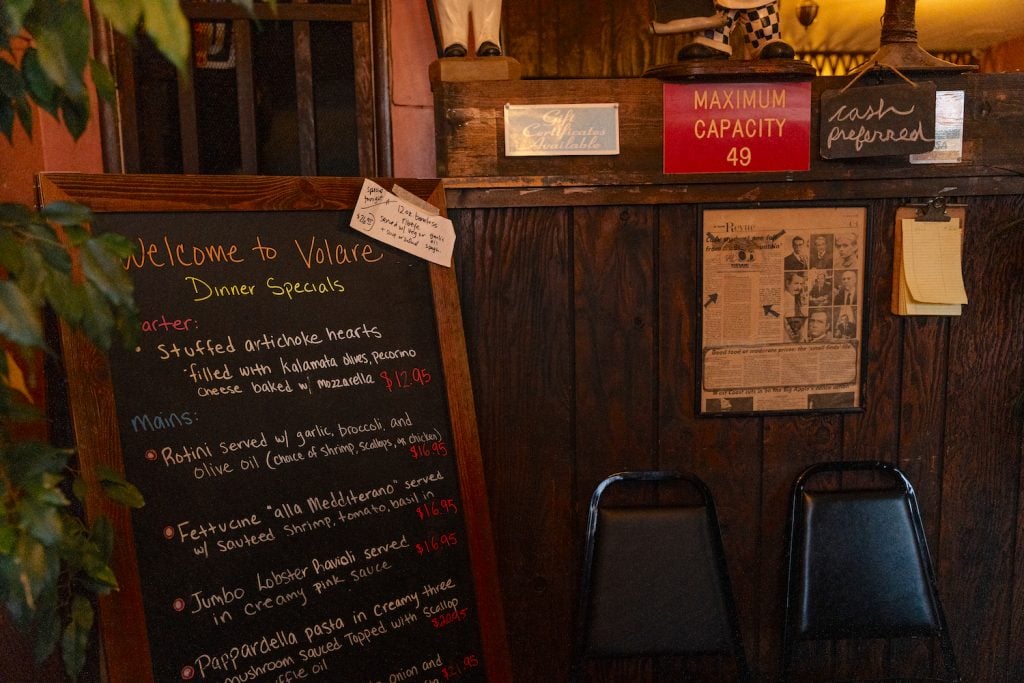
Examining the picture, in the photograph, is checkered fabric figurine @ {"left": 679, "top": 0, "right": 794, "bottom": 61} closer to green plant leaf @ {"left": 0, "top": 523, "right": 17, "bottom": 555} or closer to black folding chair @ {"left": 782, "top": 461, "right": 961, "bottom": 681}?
black folding chair @ {"left": 782, "top": 461, "right": 961, "bottom": 681}

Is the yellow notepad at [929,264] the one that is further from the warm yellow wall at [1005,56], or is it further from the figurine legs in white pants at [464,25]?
the warm yellow wall at [1005,56]

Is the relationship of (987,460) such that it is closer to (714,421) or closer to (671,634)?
(714,421)

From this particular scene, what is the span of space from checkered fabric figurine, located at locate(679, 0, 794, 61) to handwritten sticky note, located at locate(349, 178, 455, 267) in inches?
27.0

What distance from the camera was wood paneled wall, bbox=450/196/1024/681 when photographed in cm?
191

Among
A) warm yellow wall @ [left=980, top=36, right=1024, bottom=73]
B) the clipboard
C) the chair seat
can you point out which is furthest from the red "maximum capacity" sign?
warm yellow wall @ [left=980, top=36, right=1024, bottom=73]

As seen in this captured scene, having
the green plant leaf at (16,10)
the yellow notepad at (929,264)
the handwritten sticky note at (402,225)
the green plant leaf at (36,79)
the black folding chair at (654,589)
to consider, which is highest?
the green plant leaf at (16,10)

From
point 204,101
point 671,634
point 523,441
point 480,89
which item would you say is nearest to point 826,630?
point 671,634

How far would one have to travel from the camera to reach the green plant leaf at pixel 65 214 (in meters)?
0.95

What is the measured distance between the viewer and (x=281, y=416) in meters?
1.50

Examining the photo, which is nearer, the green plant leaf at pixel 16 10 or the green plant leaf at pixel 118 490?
the green plant leaf at pixel 16 10

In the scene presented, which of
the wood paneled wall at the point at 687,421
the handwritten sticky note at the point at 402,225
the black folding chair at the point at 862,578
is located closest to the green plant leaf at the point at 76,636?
the handwritten sticky note at the point at 402,225

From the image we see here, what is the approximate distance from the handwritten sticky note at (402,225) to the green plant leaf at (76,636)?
81 cm

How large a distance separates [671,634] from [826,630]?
1.22 ft

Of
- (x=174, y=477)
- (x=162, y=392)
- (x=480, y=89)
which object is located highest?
(x=480, y=89)
